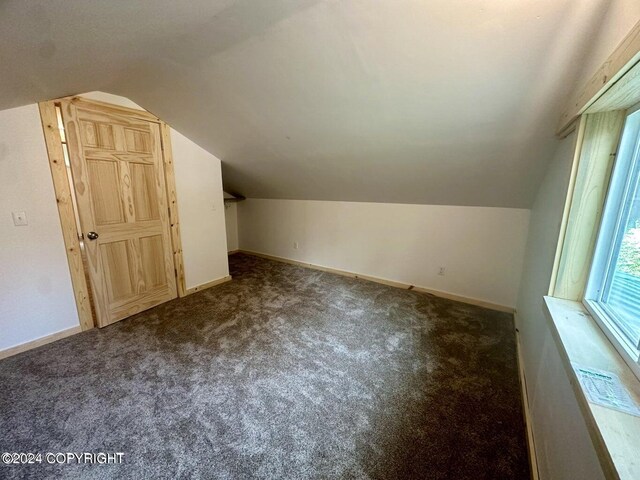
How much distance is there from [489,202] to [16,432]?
13.0ft

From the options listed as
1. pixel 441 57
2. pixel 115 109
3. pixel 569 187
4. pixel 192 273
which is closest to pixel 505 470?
pixel 569 187

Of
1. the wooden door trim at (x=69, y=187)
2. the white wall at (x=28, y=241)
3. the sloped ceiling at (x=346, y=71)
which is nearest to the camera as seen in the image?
the sloped ceiling at (x=346, y=71)

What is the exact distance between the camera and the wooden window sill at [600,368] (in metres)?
0.58

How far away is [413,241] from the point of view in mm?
3293

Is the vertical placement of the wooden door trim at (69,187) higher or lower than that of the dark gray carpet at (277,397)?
higher

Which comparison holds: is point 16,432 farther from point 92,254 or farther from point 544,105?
point 544,105

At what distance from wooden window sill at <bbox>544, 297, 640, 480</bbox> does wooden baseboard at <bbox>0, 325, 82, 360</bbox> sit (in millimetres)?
3416

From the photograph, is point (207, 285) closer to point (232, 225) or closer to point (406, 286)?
point (232, 225)

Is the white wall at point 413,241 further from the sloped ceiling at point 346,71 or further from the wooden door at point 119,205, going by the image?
the wooden door at point 119,205

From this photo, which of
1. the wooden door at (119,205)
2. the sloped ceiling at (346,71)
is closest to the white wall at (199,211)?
the wooden door at (119,205)

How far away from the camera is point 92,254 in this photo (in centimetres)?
237

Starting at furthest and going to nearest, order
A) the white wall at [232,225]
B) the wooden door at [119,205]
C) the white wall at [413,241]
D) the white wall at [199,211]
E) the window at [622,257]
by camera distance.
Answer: the white wall at [232,225]
the white wall at [199,211]
the white wall at [413,241]
the wooden door at [119,205]
the window at [622,257]

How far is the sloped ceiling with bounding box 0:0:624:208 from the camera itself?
1.16 metres

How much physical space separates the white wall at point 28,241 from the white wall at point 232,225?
2905mm
